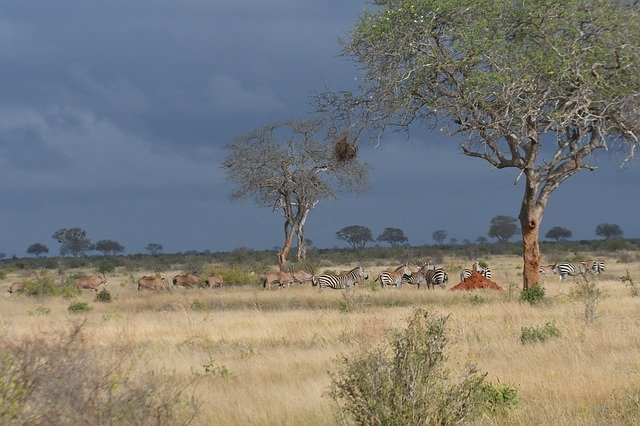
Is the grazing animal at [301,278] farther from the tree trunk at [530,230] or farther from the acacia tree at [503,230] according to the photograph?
the acacia tree at [503,230]

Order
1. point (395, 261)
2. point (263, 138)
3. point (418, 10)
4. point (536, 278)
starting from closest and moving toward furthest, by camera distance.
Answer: point (418, 10) → point (536, 278) → point (263, 138) → point (395, 261)

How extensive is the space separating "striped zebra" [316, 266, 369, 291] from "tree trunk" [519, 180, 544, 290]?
9.50 metres

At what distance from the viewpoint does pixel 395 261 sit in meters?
69.9

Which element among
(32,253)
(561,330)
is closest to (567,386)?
(561,330)

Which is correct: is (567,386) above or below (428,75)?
below

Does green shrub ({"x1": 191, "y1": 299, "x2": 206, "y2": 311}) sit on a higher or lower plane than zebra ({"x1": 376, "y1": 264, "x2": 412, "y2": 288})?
lower

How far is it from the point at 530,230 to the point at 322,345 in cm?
1095

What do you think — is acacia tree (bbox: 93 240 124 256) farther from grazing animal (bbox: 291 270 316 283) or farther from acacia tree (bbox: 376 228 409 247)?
grazing animal (bbox: 291 270 316 283)

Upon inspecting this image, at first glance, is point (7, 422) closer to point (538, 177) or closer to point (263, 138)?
point (538, 177)

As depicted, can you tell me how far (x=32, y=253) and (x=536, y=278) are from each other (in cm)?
12074

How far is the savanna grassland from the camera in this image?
9.20 m

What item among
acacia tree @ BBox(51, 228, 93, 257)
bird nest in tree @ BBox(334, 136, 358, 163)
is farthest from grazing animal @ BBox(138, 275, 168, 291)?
acacia tree @ BBox(51, 228, 93, 257)

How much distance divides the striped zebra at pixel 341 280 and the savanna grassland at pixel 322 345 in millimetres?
3564

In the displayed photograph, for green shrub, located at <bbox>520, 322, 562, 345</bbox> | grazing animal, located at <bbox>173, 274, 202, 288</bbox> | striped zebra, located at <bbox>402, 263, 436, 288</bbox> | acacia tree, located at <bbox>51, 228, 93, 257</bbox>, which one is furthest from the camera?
acacia tree, located at <bbox>51, 228, 93, 257</bbox>
